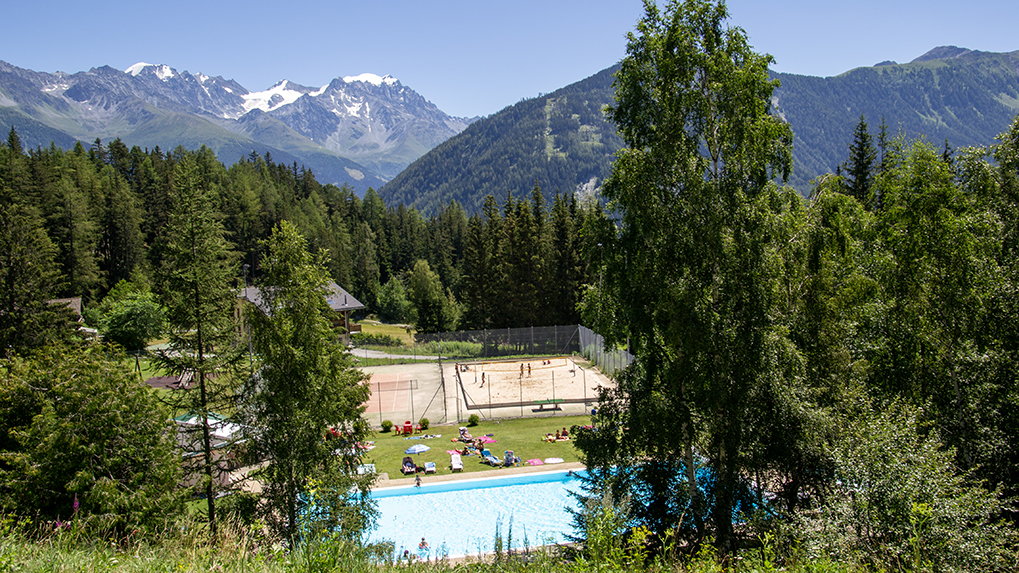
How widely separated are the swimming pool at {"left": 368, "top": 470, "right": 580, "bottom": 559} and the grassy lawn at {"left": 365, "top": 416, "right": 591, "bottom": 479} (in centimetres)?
115

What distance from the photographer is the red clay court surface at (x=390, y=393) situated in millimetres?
30781

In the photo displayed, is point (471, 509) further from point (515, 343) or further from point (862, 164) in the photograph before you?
point (862, 164)

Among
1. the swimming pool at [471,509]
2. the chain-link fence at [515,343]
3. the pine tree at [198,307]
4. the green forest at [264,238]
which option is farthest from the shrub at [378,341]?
the pine tree at [198,307]

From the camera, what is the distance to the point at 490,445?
24.6 meters

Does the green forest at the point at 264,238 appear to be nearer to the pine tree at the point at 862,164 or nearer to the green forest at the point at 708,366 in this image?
the green forest at the point at 708,366

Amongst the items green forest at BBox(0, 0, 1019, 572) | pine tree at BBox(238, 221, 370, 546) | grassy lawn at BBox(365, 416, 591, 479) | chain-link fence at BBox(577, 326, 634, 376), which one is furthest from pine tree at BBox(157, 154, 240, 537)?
chain-link fence at BBox(577, 326, 634, 376)

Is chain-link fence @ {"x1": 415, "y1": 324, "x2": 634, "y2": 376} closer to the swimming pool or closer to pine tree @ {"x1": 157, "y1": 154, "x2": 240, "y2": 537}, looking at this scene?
Answer: the swimming pool

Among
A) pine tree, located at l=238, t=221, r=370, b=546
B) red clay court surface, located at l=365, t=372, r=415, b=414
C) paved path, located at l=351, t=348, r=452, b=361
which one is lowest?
red clay court surface, located at l=365, t=372, r=415, b=414

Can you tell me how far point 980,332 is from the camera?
12.7 metres

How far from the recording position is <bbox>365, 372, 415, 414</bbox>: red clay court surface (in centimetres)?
3078

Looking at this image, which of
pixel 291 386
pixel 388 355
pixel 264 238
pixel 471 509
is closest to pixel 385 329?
pixel 264 238

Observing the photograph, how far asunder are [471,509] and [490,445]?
15.6 ft

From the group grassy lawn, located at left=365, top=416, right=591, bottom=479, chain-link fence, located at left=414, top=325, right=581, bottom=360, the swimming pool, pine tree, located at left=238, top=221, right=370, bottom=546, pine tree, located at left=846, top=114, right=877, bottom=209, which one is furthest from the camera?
chain-link fence, located at left=414, top=325, right=581, bottom=360

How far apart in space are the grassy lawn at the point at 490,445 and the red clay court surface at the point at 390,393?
388 centimetres
